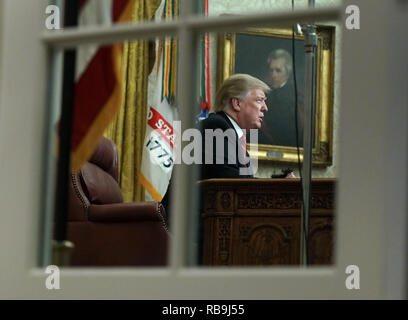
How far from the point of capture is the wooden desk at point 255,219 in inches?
141

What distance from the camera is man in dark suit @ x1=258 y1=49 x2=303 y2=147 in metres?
5.87

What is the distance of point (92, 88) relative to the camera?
4.62 feet

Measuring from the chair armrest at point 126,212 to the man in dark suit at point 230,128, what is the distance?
0.89 feet

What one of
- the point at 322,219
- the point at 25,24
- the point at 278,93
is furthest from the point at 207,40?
the point at 25,24

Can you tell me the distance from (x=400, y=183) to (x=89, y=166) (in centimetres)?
311

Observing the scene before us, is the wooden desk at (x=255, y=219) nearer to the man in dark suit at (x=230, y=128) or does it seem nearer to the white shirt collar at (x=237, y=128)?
the man in dark suit at (x=230, y=128)

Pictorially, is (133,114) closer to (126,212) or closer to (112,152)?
(112,152)

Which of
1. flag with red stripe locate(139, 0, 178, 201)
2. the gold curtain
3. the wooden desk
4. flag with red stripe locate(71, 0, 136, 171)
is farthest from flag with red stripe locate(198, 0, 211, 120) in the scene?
flag with red stripe locate(71, 0, 136, 171)

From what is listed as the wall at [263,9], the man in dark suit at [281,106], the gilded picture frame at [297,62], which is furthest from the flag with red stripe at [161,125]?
the man in dark suit at [281,106]

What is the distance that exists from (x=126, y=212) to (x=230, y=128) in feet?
2.01

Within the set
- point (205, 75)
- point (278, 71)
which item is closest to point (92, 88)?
point (205, 75)

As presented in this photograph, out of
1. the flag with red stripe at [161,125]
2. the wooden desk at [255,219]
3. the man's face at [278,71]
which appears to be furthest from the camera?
the man's face at [278,71]

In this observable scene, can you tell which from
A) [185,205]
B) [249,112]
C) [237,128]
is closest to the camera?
[185,205]
